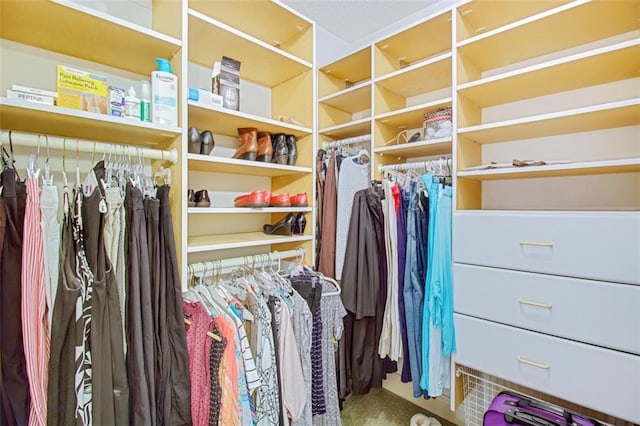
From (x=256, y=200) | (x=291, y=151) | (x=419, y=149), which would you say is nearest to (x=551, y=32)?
(x=419, y=149)

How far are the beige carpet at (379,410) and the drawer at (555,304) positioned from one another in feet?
3.24

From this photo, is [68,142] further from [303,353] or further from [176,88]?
[303,353]

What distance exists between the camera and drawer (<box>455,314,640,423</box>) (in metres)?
1.02

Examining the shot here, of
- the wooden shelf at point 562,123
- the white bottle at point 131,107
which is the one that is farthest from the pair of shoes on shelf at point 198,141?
the wooden shelf at point 562,123

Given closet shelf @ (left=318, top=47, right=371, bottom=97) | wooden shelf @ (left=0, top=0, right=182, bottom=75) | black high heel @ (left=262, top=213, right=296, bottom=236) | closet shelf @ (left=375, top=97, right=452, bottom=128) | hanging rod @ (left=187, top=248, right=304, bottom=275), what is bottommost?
hanging rod @ (left=187, top=248, right=304, bottom=275)

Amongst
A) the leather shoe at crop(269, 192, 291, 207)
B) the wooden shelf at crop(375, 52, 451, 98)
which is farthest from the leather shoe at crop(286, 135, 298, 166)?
the wooden shelf at crop(375, 52, 451, 98)

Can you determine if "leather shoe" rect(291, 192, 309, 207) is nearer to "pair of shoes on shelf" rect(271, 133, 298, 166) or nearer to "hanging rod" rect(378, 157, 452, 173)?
"pair of shoes on shelf" rect(271, 133, 298, 166)

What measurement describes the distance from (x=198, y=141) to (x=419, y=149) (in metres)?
1.16

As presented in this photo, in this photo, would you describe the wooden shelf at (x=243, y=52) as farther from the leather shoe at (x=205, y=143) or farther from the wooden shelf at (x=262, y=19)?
the leather shoe at (x=205, y=143)

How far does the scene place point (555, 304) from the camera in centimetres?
115

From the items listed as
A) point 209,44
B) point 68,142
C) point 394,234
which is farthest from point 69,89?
point 394,234

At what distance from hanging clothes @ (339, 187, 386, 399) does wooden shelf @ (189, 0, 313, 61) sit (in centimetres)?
96

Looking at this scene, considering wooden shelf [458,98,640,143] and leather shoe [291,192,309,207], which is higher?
wooden shelf [458,98,640,143]

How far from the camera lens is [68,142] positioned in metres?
0.99
